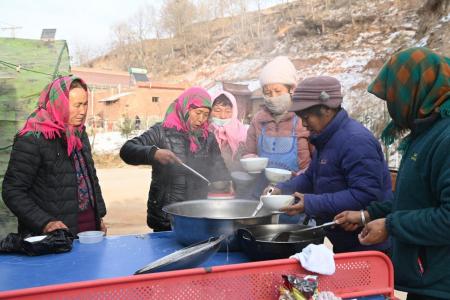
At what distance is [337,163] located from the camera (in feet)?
5.94

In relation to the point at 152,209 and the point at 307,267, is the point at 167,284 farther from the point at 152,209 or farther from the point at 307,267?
the point at 152,209

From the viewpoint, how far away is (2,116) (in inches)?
142

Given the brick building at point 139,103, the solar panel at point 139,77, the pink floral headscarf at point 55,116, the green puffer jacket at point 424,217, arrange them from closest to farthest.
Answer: the green puffer jacket at point 424,217 → the pink floral headscarf at point 55,116 → the brick building at point 139,103 → the solar panel at point 139,77

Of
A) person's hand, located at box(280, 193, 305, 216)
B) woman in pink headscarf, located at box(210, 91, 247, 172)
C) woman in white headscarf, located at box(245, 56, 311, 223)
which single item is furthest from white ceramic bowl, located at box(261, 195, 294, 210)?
woman in pink headscarf, located at box(210, 91, 247, 172)

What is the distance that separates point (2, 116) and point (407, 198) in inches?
136

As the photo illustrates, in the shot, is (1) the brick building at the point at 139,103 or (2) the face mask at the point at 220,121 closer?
(2) the face mask at the point at 220,121

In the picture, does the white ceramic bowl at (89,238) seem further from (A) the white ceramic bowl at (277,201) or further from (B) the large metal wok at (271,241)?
(A) the white ceramic bowl at (277,201)

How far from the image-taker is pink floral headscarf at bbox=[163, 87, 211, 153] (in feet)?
8.50

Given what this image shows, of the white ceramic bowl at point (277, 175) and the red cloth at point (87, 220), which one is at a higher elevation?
the white ceramic bowl at point (277, 175)

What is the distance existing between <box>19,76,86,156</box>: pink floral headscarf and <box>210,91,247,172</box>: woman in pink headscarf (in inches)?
54.2

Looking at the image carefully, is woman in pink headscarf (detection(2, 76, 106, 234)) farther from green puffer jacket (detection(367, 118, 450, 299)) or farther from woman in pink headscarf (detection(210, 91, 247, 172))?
green puffer jacket (detection(367, 118, 450, 299))

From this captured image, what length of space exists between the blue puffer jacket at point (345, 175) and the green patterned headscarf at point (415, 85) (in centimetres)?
25

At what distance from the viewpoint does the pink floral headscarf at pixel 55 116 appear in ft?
6.74

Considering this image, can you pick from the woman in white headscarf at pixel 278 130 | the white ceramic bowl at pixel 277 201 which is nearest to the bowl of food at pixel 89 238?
the white ceramic bowl at pixel 277 201
